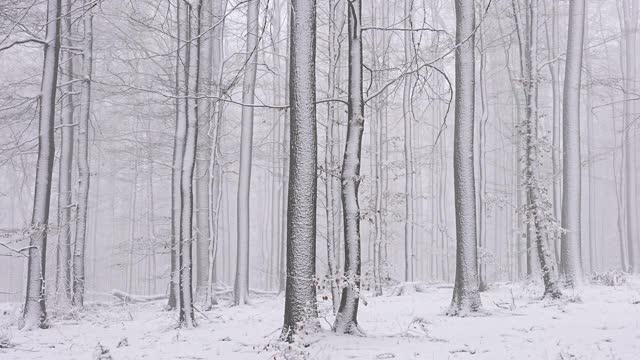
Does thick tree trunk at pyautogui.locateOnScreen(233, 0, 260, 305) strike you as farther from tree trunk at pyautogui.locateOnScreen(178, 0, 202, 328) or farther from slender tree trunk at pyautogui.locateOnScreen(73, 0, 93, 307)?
tree trunk at pyautogui.locateOnScreen(178, 0, 202, 328)

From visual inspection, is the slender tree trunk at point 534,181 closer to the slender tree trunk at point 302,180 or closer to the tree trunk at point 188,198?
the slender tree trunk at point 302,180

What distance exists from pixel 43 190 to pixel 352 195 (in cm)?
658

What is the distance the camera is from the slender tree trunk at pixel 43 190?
10070mm

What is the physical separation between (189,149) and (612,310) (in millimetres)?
7743

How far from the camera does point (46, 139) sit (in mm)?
10633

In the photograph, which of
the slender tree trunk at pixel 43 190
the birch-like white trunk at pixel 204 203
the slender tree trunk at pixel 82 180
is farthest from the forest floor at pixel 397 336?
the birch-like white trunk at pixel 204 203

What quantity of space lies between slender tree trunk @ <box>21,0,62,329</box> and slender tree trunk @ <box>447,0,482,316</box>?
293 inches

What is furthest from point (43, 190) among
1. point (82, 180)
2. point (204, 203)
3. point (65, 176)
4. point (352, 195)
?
point (352, 195)

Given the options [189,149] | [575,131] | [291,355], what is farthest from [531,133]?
[291,355]

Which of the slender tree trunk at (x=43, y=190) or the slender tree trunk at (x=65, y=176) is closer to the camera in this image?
the slender tree trunk at (x=43, y=190)

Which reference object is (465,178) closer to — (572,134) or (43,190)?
(572,134)

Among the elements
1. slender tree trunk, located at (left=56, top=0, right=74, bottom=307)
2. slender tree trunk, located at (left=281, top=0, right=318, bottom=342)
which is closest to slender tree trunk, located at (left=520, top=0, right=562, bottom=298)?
slender tree trunk, located at (left=281, top=0, right=318, bottom=342)

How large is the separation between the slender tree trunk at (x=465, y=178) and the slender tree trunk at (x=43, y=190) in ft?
24.4

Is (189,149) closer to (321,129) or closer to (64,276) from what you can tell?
(64,276)
